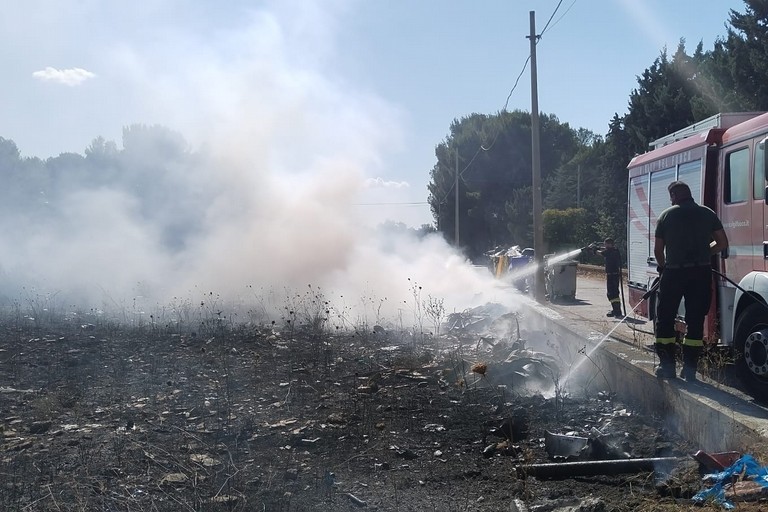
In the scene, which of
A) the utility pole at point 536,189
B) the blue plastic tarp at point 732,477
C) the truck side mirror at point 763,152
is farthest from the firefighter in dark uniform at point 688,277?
the utility pole at point 536,189

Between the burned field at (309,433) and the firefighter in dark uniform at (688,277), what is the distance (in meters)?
0.67

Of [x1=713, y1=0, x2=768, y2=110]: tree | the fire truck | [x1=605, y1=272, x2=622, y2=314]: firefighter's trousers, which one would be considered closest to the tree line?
[x1=713, y1=0, x2=768, y2=110]: tree

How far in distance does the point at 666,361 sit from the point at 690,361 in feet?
0.66

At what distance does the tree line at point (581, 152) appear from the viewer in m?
23.0

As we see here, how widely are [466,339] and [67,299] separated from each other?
10.3 metres

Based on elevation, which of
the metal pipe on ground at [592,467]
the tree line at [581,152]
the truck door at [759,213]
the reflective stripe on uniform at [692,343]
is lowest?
the metal pipe on ground at [592,467]

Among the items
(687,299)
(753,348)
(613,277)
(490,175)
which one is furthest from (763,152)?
(490,175)

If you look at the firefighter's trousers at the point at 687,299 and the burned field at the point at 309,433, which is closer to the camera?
the burned field at the point at 309,433

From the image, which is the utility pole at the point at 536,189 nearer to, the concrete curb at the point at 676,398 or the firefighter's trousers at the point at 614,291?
the firefighter's trousers at the point at 614,291

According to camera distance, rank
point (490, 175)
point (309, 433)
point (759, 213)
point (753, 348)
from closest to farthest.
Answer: point (753, 348) < point (309, 433) < point (759, 213) < point (490, 175)

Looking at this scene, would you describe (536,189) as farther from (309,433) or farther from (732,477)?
(732,477)

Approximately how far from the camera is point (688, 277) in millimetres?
6559

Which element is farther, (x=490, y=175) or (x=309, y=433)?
(x=490, y=175)

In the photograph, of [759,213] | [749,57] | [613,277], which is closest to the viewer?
[759,213]
